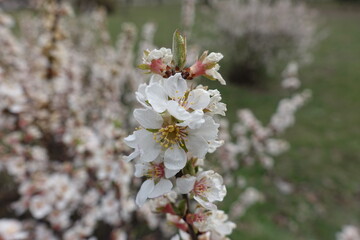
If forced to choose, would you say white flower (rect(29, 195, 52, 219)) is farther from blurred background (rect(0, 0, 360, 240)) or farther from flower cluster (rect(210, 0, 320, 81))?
flower cluster (rect(210, 0, 320, 81))

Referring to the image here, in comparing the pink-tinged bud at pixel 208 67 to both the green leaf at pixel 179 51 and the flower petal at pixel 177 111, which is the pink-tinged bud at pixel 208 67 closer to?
the green leaf at pixel 179 51

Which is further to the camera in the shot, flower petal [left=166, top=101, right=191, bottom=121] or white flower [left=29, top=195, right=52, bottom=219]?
white flower [left=29, top=195, right=52, bottom=219]

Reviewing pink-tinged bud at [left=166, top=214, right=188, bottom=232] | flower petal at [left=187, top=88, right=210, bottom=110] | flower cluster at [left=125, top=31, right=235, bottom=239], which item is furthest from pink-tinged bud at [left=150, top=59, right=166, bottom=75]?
pink-tinged bud at [left=166, top=214, right=188, bottom=232]

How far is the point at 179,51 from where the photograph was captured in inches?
33.8

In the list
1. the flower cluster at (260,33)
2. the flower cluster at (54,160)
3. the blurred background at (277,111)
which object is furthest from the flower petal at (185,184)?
the flower cluster at (260,33)

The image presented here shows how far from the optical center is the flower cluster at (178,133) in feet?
2.60

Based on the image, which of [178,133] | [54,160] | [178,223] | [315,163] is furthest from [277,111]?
[178,133]

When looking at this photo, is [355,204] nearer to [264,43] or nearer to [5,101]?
[5,101]

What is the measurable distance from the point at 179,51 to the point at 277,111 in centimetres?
340

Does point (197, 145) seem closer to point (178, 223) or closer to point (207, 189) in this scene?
point (207, 189)

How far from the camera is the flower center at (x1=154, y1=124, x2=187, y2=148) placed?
83 centimetres

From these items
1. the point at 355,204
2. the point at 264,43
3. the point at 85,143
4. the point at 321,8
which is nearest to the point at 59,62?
the point at 85,143

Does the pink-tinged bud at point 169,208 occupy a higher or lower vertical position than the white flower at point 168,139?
lower

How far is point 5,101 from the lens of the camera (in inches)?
90.9
